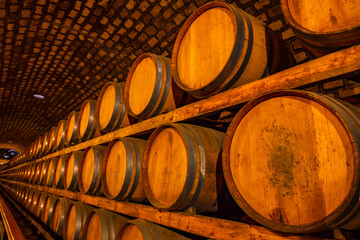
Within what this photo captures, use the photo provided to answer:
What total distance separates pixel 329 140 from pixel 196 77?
1.08 m

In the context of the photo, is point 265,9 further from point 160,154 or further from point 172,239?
point 172,239

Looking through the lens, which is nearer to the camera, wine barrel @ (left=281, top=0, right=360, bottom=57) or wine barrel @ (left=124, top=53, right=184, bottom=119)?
wine barrel @ (left=281, top=0, right=360, bottom=57)

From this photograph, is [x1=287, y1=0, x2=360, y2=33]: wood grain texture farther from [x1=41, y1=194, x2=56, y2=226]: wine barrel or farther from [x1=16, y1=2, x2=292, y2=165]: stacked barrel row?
[x1=41, y1=194, x2=56, y2=226]: wine barrel

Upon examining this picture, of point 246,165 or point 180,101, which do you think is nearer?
point 246,165

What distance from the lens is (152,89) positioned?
2484mm

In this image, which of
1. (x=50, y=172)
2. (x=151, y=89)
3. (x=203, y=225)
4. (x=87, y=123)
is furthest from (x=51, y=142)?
(x=203, y=225)

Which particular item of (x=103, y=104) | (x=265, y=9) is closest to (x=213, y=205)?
(x=103, y=104)

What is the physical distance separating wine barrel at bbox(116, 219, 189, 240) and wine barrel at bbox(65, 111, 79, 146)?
261 centimetres

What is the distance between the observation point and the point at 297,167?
1.24 m

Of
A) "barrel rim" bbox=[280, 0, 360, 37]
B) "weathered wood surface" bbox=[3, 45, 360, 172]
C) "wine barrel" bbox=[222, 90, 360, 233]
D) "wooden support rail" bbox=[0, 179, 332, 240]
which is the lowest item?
"wooden support rail" bbox=[0, 179, 332, 240]

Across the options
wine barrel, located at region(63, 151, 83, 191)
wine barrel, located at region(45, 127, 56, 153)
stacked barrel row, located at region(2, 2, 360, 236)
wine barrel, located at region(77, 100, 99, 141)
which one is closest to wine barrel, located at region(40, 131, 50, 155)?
wine barrel, located at region(45, 127, 56, 153)

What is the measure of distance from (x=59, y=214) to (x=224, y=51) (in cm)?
406

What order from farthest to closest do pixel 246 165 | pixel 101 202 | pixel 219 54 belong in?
pixel 101 202
pixel 219 54
pixel 246 165

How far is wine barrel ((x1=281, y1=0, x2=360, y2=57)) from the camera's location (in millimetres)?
1226
